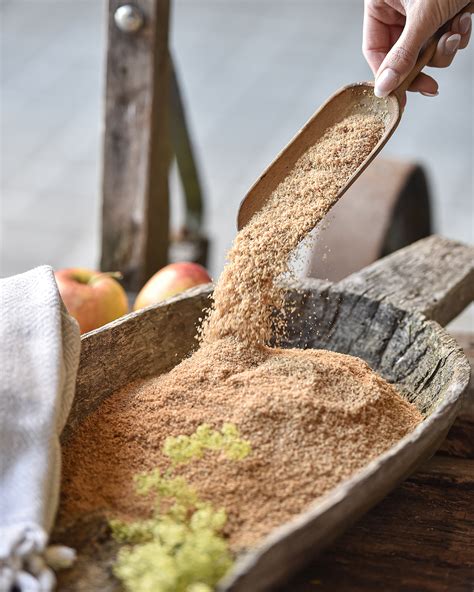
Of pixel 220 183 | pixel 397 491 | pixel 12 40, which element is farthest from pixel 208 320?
pixel 12 40

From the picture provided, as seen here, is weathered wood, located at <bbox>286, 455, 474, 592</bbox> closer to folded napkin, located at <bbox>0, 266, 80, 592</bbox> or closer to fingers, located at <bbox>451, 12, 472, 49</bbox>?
folded napkin, located at <bbox>0, 266, 80, 592</bbox>

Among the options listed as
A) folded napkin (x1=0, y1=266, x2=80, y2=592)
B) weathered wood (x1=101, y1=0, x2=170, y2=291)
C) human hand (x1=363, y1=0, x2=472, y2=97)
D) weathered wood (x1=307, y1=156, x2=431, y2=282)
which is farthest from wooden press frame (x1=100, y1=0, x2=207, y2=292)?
folded napkin (x1=0, y1=266, x2=80, y2=592)

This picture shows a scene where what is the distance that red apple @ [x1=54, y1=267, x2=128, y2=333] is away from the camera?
4.98 feet

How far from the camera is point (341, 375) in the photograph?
114cm

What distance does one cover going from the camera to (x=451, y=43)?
4.49 ft

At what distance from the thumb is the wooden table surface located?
0.59m

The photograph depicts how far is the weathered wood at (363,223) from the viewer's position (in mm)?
2057

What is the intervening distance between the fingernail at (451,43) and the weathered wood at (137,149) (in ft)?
2.40

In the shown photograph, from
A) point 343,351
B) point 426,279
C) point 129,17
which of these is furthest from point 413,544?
point 129,17

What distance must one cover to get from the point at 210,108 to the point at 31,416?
13.1 feet

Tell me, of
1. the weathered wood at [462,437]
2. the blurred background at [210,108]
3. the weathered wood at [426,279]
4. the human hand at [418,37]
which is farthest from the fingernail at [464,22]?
the blurred background at [210,108]

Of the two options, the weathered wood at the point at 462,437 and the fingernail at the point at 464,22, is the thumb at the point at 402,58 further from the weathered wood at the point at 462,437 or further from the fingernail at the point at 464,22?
the weathered wood at the point at 462,437

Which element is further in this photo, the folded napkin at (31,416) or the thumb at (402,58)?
the thumb at (402,58)

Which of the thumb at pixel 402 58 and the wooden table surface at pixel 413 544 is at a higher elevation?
the thumb at pixel 402 58
